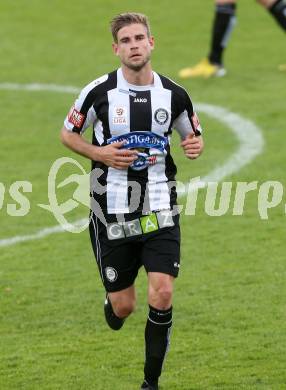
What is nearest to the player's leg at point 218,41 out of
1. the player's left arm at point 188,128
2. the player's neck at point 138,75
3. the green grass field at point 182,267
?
the green grass field at point 182,267

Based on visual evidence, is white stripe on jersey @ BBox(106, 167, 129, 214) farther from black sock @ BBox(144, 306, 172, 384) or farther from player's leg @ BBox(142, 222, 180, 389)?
black sock @ BBox(144, 306, 172, 384)

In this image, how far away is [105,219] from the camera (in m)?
7.93

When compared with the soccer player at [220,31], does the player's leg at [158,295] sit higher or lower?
higher

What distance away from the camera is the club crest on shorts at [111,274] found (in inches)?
313

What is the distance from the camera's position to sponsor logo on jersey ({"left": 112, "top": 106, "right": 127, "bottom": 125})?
25.4ft

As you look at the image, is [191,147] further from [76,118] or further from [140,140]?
[76,118]

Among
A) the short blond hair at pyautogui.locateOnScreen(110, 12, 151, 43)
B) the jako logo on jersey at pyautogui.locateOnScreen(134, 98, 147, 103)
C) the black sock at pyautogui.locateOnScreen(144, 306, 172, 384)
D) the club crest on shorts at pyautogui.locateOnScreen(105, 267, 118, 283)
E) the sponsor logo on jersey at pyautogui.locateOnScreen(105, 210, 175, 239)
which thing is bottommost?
the black sock at pyautogui.locateOnScreen(144, 306, 172, 384)

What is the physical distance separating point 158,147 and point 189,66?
9641 mm

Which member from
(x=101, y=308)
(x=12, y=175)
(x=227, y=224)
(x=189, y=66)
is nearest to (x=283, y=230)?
(x=227, y=224)

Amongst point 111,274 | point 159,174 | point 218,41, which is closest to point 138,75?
point 159,174

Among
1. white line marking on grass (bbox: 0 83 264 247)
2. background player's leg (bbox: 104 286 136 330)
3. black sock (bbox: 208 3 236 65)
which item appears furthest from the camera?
black sock (bbox: 208 3 236 65)

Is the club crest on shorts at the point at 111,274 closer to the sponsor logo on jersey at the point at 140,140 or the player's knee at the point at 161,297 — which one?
the player's knee at the point at 161,297

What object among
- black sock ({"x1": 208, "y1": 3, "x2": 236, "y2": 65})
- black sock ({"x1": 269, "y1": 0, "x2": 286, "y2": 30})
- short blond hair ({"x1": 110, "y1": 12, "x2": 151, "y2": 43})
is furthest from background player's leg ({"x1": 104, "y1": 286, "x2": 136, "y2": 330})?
black sock ({"x1": 208, "y1": 3, "x2": 236, "y2": 65})

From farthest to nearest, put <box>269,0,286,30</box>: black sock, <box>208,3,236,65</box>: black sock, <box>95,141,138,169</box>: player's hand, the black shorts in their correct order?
<box>208,3,236,65</box>: black sock → <box>269,0,286,30</box>: black sock → the black shorts → <box>95,141,138,169</box>: player's hand
